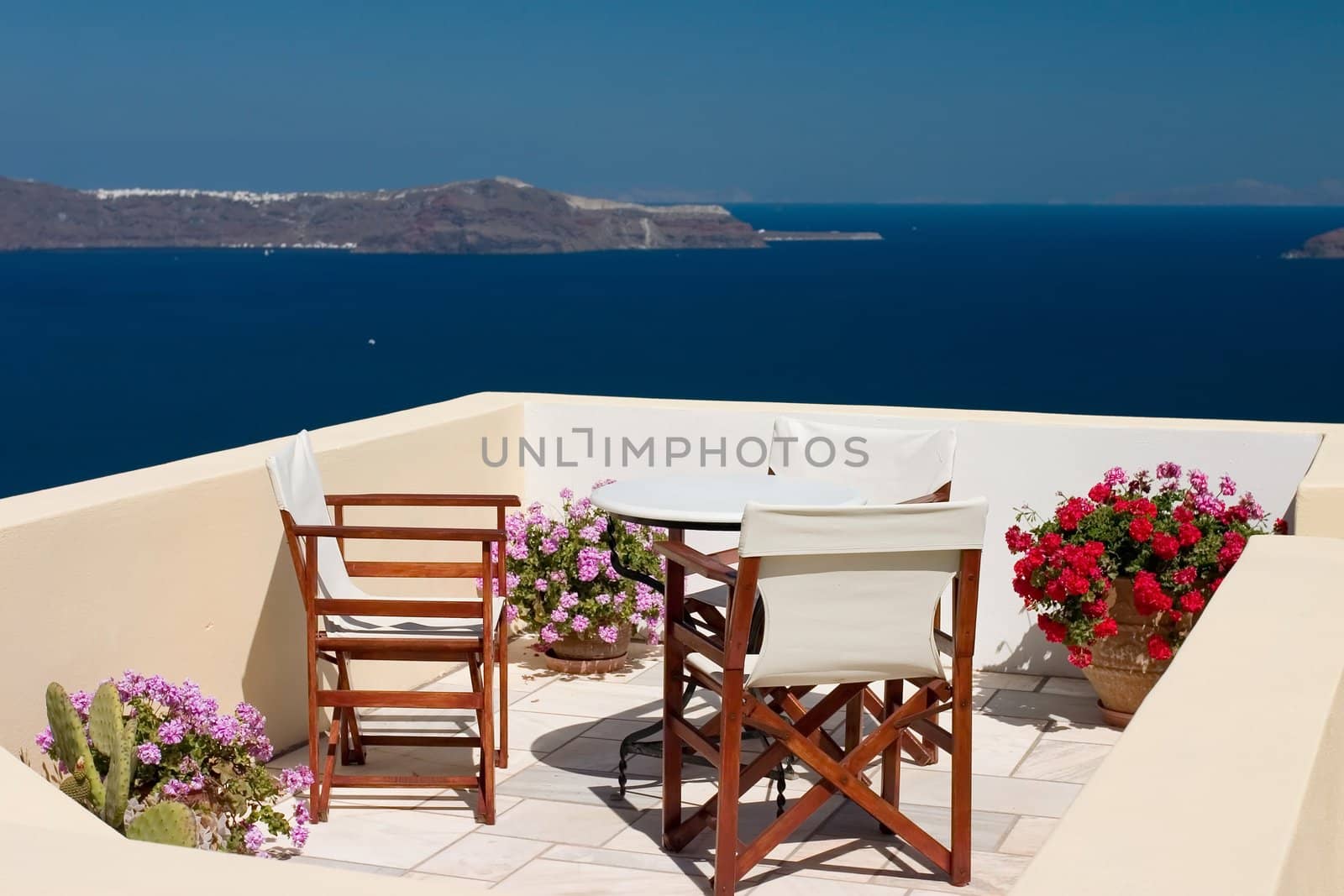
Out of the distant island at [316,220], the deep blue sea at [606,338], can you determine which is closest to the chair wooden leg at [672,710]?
the deep blue sea at [606,338]

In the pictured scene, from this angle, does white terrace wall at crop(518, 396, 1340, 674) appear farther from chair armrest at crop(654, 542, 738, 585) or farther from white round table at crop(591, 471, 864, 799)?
chair armrest at crop(654, 542, 738, 585)

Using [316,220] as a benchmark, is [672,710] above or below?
above

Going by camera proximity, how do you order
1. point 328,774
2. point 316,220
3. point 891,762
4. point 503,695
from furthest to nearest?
point 316,220
point 503,695
point 328,774
point 891,762

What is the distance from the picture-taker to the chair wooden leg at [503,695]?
154 inches

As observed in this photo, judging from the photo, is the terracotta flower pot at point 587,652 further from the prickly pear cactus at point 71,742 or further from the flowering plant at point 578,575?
the prickly pear cactus at point 71,742

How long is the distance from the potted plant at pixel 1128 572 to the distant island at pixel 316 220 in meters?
89.6

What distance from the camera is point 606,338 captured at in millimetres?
64875

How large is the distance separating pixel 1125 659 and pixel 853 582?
173 centimetres

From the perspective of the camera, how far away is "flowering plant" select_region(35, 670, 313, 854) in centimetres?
306

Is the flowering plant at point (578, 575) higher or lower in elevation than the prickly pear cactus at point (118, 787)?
lower

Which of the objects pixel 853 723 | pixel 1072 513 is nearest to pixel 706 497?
pixel 853 723

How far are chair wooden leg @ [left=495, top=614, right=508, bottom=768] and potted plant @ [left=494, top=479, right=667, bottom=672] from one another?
90cm

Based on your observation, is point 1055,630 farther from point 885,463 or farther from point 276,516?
point 276,516

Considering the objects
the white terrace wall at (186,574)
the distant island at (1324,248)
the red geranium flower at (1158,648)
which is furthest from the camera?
the distant island at (1324,248)
